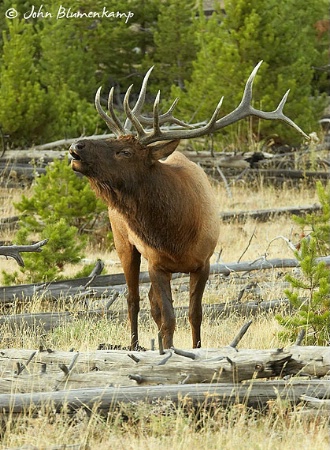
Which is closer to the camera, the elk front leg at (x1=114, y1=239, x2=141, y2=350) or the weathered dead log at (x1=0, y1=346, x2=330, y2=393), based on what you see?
the weathered dead log at (x1=0, y1=346, x2=330, y2=393)

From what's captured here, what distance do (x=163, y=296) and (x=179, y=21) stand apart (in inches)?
624

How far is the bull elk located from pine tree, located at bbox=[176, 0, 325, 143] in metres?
10.5

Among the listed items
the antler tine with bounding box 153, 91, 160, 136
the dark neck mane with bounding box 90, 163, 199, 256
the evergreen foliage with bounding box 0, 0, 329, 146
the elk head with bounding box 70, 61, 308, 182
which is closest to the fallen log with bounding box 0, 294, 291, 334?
the dark neck mane with bounding box 90, 163, 199, 256

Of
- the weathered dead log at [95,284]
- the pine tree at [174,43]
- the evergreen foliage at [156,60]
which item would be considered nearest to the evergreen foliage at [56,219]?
the weathered dead log at [95,284]

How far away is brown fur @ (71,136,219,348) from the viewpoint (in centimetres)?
710

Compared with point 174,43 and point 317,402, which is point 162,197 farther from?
point 174,43

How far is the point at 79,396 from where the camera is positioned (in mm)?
4832

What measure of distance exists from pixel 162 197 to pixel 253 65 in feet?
38.5

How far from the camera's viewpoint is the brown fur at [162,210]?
7.10m

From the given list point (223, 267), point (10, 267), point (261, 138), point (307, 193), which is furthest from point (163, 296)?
point (261, 138)

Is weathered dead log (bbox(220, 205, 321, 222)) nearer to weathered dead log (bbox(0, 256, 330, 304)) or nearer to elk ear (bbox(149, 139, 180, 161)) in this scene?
weathered dead log (bbox(0, 256, 330, 304))

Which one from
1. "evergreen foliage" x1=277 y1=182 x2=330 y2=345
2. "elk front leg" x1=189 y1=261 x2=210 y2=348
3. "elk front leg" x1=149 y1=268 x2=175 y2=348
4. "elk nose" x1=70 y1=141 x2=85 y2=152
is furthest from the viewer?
"elk front leg" x1=189 y1=261 x2=210 y2=348

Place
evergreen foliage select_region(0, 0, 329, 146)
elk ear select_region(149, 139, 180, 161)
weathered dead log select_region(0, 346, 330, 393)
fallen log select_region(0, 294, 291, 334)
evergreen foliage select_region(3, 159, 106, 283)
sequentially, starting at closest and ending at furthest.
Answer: weathered dead log select_region(0, 346, 330, 393) → elk ear select_region(149, 139, 180, 161) → fallen log select_region(0, 294, 291, 334) → evergreen foliage select_region(3, 159, 106, 283) → evergreen foliage select_region(0, 0, 329, 146)

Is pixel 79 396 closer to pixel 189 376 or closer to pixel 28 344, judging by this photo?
pixel 189 376
